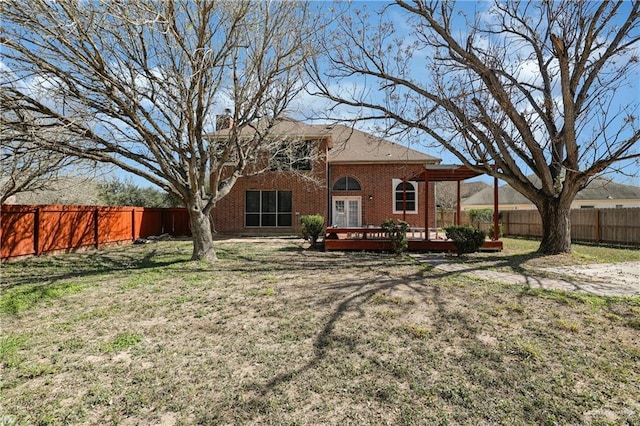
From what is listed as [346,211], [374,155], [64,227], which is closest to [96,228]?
[64,227]

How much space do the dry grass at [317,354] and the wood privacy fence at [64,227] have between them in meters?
4.02

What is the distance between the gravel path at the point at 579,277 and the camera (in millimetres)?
6152

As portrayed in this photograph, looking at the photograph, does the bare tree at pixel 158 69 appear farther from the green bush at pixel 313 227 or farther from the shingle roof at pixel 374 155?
the shingle roof at pixel 374 155

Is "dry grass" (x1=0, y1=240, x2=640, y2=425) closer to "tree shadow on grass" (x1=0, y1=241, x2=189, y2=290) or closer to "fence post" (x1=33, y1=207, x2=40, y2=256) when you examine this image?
"tree shadow on grass" (x1=0, y1=241, x2=189, y2=290)

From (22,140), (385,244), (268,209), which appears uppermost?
(22,140)

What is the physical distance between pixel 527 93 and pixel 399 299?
27.2 ft

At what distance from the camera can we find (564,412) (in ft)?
8.77

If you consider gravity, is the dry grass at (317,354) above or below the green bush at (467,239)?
below

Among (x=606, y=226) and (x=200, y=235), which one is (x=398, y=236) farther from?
(x=606, y=226)

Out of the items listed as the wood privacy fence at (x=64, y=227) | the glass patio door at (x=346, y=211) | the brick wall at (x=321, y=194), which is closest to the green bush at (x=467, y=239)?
the brick wall at (x=321, y=194)

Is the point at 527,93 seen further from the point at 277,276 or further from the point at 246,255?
the point at 246,255

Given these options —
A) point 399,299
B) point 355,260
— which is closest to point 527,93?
point 355,260

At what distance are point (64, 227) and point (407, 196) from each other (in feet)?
50.1

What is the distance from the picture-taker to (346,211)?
1894 cm
